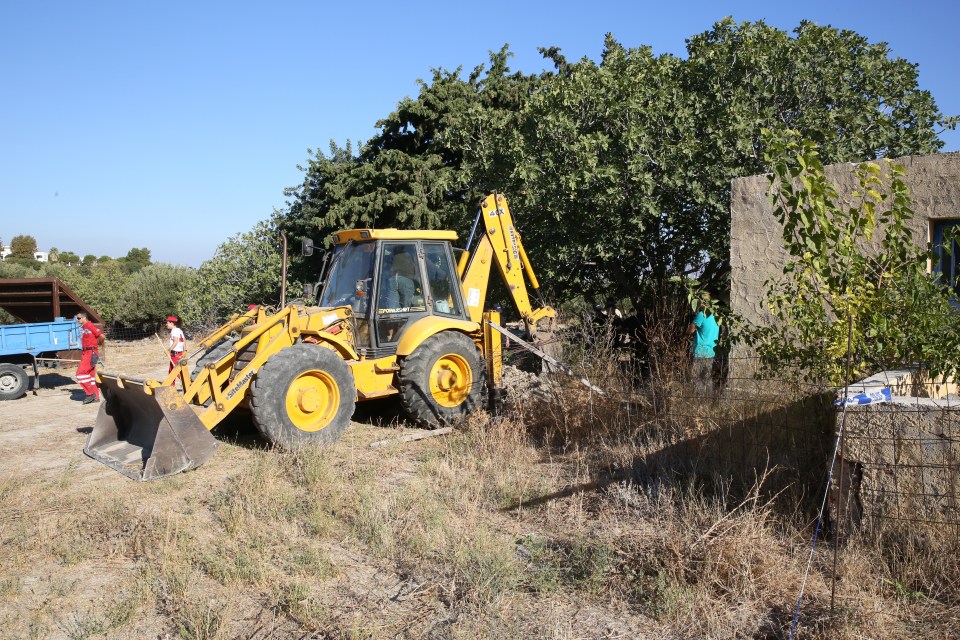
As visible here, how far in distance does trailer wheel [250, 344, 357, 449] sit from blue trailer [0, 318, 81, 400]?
7.42 metres

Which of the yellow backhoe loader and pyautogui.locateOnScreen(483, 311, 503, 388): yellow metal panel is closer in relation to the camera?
the yellow backhoe loader

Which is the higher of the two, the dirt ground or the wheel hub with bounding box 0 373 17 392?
the wheel hub with bounding box 0 373 17 392

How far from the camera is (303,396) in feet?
24.5

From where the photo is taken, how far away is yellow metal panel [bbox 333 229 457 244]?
27.4ft

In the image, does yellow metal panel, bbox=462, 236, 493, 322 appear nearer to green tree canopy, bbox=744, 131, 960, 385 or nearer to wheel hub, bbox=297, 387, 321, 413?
wheel hub, bbox=297, 387, 321, 413

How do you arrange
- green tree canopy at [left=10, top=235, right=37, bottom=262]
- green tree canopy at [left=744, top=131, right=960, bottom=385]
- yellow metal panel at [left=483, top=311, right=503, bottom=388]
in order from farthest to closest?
green tree canopy at [left=10, top=235, right=37, bottom=262], yellow metal panel at [left=483, top=311, right=503, bottom=388], green tree canopy at [left=744, top=131, right=960, bottom=385]

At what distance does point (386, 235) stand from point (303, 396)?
2148mm

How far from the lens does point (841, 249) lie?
456cm

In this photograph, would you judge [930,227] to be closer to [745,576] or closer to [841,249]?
[841,249]

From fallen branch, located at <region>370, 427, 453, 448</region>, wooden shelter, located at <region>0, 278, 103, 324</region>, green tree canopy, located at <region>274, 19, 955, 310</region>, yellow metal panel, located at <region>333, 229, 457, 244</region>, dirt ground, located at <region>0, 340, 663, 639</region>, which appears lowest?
dirt ground, located at <region>0, 340, 663, 639</region>

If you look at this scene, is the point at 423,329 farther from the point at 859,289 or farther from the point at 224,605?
the point at 859,289

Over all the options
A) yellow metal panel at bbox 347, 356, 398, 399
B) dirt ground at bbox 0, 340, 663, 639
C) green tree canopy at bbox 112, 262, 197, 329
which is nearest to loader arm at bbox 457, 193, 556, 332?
yellow metal panel at bbox 347, 356, 398, 399

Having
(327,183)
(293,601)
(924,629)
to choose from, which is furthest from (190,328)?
(924,629)

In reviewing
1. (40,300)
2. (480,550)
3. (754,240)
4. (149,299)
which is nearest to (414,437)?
(480,550)
